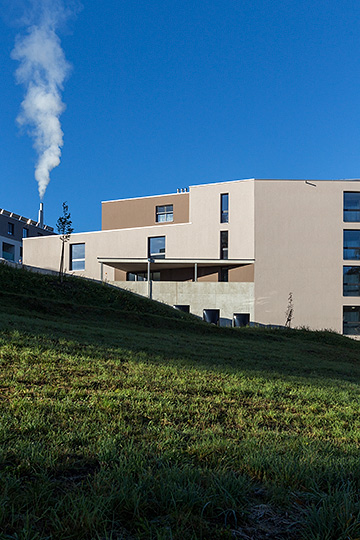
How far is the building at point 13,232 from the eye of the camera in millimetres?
58688

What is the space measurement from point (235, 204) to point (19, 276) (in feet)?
64.2

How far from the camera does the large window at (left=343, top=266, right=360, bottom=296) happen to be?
34094mm

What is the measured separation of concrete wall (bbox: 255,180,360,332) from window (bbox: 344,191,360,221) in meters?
0.48

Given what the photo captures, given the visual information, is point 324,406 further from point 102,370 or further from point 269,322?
point 269,322

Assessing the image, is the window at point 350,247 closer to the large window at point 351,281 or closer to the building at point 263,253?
the building at point 263,253

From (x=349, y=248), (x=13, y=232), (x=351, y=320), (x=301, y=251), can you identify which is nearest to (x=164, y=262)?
(x=301, y=251)

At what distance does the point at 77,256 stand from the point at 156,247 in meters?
8.16

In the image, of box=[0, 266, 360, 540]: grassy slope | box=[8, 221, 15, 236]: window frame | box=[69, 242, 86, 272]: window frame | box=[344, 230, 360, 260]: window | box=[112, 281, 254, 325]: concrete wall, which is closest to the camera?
box=[0, 266, 360, 540]: grassy slope

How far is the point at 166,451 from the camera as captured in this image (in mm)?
3342

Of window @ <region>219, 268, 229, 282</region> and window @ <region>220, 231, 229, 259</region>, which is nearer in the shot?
window @ <region>220, 231, 229, 259</region>

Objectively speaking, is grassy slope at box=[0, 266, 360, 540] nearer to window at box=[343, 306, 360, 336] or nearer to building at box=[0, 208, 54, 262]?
window at box=[343, 306, 360, 336]

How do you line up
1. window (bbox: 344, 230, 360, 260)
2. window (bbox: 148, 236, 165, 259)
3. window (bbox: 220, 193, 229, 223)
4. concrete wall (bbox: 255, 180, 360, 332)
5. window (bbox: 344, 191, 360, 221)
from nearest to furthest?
1. concrete wall (bbox: 255, 180, 360, 332)
2. window (bbox: 344, 230, 360, 260)
3. window (bbox: 344, 191, 360, 221)
4. window (bbox: 220, 193, 229, 223)
5. window (bbox: 148, 236, 165, 259)

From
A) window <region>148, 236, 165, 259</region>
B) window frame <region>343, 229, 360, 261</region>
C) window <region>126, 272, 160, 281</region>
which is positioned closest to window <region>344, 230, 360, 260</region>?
window frame <region>343, 229, 360, 261</region>

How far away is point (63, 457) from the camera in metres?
3.14
